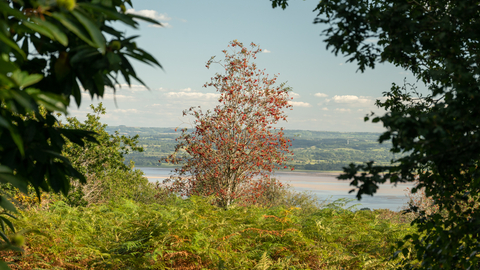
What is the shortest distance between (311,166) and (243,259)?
278 ft

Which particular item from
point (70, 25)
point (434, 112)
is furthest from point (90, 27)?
point (434, 112)

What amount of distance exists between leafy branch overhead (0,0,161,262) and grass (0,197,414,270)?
203 centimetres

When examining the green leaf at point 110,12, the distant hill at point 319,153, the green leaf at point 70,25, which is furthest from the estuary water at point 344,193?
the green leaf at point 70,25

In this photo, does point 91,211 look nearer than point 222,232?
No

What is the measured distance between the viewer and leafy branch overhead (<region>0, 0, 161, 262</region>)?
1026mm

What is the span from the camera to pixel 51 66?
58.2 inches

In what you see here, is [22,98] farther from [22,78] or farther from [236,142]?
[236,142]

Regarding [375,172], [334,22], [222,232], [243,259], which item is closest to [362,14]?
[334,22]

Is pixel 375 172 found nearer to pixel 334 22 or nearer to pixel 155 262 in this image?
pixel 334 22

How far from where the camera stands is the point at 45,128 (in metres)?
1.73

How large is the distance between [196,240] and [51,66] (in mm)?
2798

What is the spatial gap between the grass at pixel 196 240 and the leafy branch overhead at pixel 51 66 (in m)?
2.03

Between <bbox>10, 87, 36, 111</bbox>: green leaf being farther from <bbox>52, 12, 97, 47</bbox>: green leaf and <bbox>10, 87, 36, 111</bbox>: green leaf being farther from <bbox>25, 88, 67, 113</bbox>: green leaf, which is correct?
<bbox>52, 12, 97, 47</bbox>: green leaf

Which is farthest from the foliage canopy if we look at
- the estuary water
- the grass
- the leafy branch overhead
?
the estuary water
